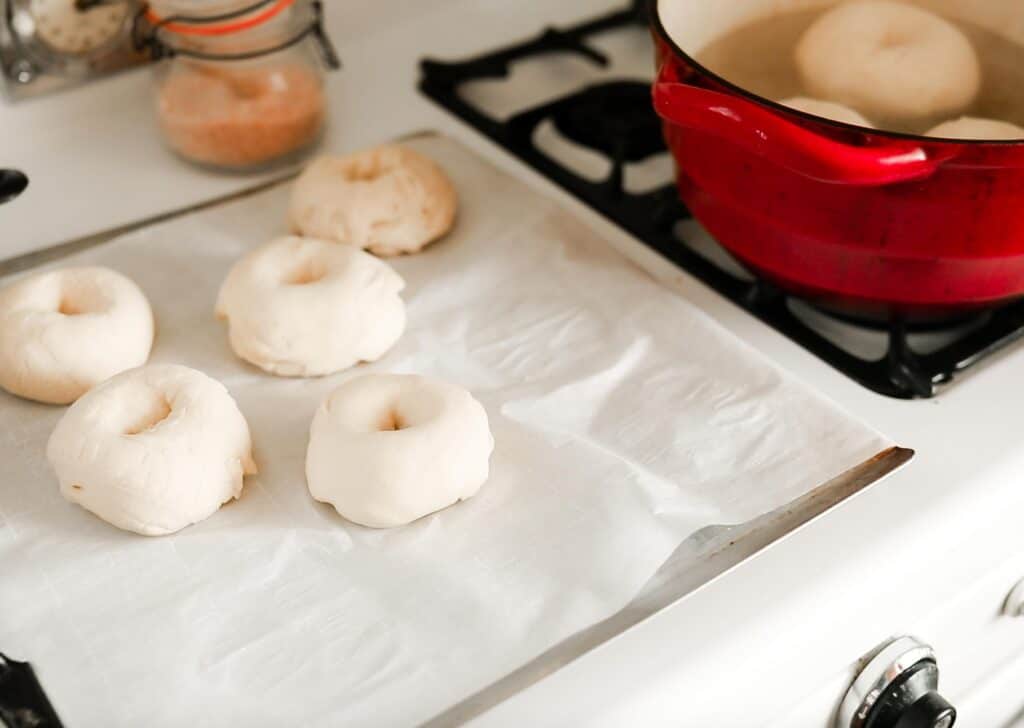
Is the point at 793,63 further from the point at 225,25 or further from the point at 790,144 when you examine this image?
the point at 225,25

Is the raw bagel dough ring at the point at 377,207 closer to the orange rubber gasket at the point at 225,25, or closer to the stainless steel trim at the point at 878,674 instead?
the orange rubber gasket at the point at 225,25

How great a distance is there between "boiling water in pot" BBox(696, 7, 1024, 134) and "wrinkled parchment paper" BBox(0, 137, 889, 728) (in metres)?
0.16

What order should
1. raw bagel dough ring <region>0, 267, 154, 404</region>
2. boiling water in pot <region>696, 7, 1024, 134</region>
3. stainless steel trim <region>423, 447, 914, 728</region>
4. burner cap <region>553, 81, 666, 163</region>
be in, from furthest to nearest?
burner cap <region>553, 81, 666, 163</region>, boiling water in pot <region>696, 7, 1024, 134</region>, raw bagel dough ring <region>0, 267, 154, 404</region>, stainless steel trim <region>423, 447, 914, 728</region>

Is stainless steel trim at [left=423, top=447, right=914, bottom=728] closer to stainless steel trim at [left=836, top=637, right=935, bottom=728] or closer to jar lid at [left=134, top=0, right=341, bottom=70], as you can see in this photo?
stainless steel trim at [left=836, top=637, right=935, bottom=728]

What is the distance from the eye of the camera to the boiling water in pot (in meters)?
0.79

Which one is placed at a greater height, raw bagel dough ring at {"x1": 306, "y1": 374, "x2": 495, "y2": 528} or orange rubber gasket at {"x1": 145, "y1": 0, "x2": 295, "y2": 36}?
orange rubber gasket at {"x1": 145, "y1": 0, "x2": 295, "y2": 36}

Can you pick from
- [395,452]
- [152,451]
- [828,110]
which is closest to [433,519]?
[395,452]

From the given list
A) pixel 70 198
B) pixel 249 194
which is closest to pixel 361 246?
pixel 249 194

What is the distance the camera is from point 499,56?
1.03 metres

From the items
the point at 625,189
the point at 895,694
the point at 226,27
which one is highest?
the point at 226,27

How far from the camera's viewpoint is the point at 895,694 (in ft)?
1.96

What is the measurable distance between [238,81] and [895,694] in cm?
64

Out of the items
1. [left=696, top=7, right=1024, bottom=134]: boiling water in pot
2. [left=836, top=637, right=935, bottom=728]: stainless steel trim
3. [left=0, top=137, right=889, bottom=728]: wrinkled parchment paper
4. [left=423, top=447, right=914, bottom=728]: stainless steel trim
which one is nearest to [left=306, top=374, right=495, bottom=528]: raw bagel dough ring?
[left=0, top=137, right=889, bottom=728]: wrinkled parchment paper

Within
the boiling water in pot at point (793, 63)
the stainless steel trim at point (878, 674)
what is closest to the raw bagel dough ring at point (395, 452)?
the stainless steel trim at point (878, 674)
